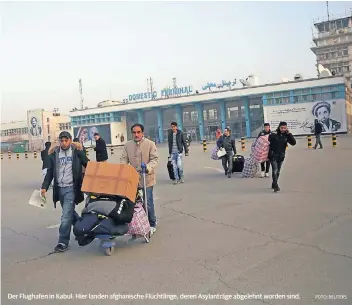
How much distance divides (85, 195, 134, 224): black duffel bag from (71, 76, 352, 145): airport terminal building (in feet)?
133

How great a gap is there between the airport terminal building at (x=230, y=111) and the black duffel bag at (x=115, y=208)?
40567mm

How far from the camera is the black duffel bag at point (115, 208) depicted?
4671mm

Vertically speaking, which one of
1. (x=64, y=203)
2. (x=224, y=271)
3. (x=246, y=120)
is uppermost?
(x=246, y=120)

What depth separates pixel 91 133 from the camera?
58.6 metres

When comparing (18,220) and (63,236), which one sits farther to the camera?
(18,220)

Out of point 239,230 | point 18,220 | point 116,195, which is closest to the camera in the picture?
point 116,195

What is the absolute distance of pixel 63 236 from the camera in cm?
517

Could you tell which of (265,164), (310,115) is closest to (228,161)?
(265,164)

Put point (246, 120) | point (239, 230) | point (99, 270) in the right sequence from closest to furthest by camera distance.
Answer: point (99, 270) < point (239, 230) < point (246, 120)

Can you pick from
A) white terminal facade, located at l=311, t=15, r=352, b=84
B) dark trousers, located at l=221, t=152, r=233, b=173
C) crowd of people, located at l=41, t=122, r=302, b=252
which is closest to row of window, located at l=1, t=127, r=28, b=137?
white terminal facade, located at l=311, t=15, r=352, b=84

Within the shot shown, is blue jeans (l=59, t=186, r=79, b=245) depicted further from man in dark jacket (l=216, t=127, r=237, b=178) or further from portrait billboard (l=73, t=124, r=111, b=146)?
portrait billboard (l=73, t=124, r=111, b=146)

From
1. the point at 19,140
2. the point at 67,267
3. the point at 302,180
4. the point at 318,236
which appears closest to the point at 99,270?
the point at 67,267

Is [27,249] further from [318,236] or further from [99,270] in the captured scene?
[318,236]

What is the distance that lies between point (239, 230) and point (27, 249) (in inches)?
123
